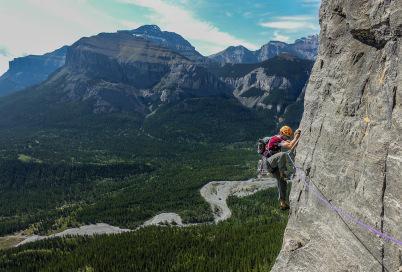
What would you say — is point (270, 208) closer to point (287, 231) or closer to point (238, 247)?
point (238, 247)

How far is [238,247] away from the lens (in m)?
105

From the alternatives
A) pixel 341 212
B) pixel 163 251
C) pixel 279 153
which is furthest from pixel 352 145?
pixel 163 251

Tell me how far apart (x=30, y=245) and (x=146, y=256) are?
5040cm

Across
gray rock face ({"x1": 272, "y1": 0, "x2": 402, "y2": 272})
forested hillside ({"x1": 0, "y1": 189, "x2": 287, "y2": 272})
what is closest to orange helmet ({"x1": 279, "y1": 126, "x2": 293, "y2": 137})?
gray rock face ({"x1": 272, "y1": 0, "x2": 402, "y2": 272})

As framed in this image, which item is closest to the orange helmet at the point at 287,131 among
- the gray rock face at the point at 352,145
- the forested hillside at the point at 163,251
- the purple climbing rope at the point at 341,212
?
the gray rock face at the point at 352,145

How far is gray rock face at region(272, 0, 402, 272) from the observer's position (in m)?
22.4

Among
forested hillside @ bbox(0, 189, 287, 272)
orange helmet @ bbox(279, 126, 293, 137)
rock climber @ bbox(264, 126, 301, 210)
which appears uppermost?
orange helmet @ bbox(279, 126, 293, 137)

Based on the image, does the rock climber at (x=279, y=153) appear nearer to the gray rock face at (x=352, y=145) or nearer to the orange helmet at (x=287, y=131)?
the orange helmet at (x=287, y=131)

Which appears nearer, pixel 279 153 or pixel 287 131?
pixel 279 153

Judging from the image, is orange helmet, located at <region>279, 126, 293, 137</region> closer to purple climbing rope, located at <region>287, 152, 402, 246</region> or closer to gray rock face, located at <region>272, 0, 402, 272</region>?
gray rock face, located at <region>272, 0, 402, 272</region>

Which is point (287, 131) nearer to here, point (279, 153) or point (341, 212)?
point (279, 153)

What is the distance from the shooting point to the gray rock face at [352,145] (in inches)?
883

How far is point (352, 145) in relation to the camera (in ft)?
85.5

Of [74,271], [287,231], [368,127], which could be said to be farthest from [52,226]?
[368,127]
